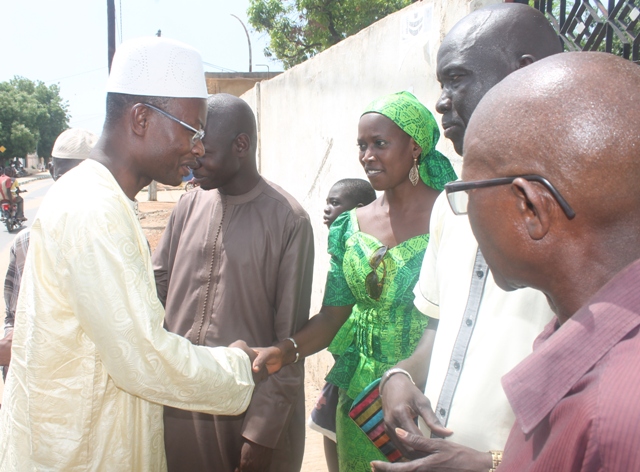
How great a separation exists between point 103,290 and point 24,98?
2479 inches

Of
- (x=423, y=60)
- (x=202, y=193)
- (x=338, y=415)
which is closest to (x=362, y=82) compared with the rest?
(x=423, y=60)

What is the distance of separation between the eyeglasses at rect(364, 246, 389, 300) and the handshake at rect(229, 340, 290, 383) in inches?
17.6

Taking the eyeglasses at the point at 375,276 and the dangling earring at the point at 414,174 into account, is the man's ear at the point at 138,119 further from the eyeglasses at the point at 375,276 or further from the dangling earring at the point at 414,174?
the dangling earring at the point at 414,174

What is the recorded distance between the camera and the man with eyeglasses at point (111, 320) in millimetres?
1604

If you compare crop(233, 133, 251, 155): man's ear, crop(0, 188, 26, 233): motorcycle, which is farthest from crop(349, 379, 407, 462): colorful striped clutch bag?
crop(0, 188, 26, 233): motorcycle

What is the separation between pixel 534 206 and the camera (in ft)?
3.15

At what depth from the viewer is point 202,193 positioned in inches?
113

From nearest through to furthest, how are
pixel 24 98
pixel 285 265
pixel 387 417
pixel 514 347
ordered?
pixel 514 347, pixel 387 417, pixel 285 265, pixel 24 98

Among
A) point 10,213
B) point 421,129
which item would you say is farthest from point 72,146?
point 10,213

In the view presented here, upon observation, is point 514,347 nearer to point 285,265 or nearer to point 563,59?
point 563,59

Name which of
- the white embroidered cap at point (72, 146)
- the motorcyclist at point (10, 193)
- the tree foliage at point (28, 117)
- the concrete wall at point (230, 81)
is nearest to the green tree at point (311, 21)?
the concrete wall at point (230, 81)

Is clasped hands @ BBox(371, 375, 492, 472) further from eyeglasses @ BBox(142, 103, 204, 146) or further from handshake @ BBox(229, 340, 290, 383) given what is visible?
eyeglasses @ BBox(142, 103, 204, 146)

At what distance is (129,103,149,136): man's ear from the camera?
6.10 ft

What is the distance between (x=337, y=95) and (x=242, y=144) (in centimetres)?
236
